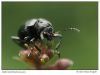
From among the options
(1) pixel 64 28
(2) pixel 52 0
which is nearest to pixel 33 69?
(1) pixel 64 28

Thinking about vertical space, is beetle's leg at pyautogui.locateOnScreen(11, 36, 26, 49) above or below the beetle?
below

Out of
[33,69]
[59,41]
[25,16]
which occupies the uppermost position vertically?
[25,16]

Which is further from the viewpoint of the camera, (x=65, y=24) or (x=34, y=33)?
(x=65, y=24)

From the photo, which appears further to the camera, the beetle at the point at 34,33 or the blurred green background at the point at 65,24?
the blurred green background at the point at 65,24

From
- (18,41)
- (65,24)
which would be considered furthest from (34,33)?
(65,24)

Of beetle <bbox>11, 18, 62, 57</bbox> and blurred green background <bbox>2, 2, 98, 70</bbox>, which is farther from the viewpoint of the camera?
blurred green background <bbox>2, 2, 98, 70</bbox>

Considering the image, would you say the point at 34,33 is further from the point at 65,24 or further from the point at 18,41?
the point at 65,24

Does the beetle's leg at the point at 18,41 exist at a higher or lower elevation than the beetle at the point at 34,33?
lower

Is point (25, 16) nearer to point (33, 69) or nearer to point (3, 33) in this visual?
point (3, 33)
